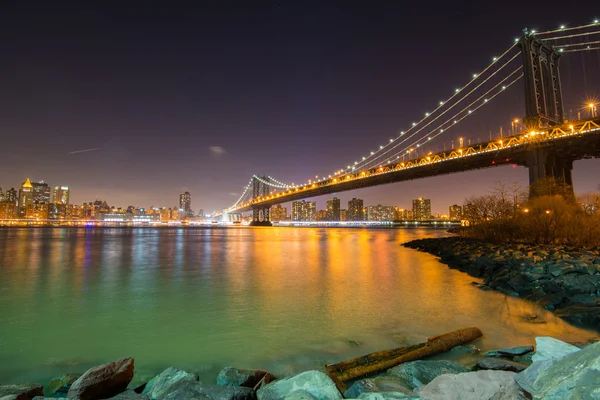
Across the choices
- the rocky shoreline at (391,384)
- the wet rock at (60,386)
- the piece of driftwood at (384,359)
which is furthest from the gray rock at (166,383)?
the piece of driftwood at (384,359)

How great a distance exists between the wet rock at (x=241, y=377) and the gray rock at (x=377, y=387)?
0.86 metres

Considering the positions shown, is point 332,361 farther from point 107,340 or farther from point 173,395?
point 107,340

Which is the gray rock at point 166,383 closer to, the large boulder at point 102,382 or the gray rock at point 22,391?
the large boulder at point 102,382

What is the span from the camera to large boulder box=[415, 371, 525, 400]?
2534mm

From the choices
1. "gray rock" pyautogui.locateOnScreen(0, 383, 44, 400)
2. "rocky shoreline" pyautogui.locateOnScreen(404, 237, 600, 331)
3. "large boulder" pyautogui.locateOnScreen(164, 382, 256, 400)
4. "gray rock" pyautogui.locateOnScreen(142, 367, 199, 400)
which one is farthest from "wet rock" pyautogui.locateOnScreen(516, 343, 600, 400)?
"gray rock" pyautogui.locateOnScreen(0, 383, 44, 400)

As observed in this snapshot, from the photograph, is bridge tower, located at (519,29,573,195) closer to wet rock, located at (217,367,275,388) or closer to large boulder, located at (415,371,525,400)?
large boulder, located at (415,371,525,400)

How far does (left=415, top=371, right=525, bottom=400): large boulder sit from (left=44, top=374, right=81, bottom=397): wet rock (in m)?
3.34

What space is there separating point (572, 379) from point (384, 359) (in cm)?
190

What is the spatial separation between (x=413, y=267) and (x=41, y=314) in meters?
11.8

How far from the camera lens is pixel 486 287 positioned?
8.65m

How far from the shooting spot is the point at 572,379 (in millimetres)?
2141

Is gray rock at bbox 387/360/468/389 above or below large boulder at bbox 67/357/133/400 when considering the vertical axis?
below

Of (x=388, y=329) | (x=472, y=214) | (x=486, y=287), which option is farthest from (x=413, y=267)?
(x=472, y=214)

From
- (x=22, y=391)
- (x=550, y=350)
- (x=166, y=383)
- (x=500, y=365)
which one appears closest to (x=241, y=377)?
(x=166, y=383)
